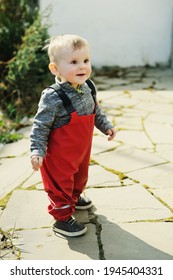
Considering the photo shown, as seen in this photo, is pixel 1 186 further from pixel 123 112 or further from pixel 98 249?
pixel 123 112

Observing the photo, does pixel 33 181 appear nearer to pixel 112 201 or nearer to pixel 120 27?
pixel 112 201

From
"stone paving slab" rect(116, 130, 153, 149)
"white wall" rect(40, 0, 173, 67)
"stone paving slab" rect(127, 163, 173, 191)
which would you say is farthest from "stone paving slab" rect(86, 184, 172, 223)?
"white wall" rect(40, 0, 173, 67)

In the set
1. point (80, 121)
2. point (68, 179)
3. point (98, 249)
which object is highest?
point (80, 121)

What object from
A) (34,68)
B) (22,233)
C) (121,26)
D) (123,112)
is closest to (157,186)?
(22,233)

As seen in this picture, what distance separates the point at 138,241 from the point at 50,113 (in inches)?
37.2

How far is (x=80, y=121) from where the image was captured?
243cm

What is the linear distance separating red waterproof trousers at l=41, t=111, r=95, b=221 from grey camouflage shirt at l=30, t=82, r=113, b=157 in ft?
0.15

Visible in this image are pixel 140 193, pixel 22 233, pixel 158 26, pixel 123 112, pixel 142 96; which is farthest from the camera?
pixel 158 26

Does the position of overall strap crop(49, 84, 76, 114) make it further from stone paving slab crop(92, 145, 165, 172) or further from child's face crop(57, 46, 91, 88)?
stone paving slab crop(92, 145, 165, 172)

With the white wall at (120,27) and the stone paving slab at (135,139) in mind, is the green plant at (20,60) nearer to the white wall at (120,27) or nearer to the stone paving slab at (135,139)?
the stone paving slab at (135,139)

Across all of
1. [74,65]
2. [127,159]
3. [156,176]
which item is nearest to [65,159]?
[74,65]

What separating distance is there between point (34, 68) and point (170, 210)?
3.12 metres

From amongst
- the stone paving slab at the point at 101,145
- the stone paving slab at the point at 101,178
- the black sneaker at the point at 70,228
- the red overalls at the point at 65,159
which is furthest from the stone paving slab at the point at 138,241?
the stone paving slab at the point at 101,145

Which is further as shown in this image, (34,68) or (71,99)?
(34,68)
